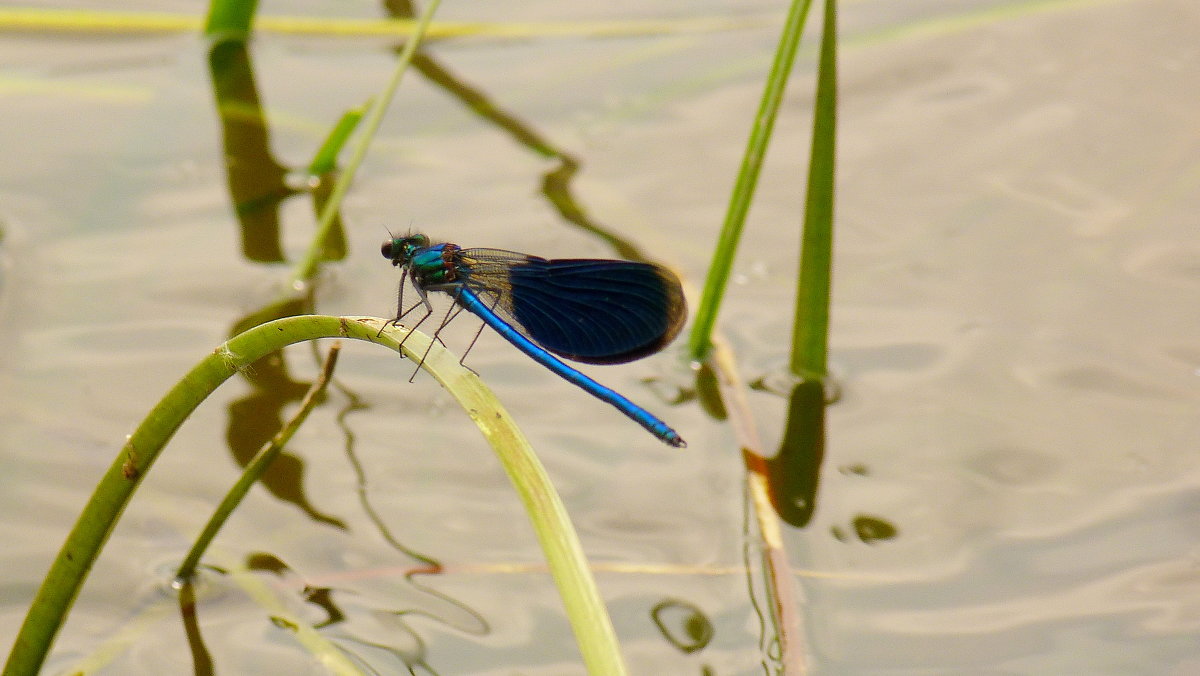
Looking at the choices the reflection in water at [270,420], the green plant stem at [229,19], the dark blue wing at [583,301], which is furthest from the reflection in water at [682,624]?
the green plant stem at [229,19]

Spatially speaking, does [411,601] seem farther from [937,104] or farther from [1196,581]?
[937,104]

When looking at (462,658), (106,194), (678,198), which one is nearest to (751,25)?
(678,198)

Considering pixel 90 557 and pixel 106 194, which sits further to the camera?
pixel 106 194

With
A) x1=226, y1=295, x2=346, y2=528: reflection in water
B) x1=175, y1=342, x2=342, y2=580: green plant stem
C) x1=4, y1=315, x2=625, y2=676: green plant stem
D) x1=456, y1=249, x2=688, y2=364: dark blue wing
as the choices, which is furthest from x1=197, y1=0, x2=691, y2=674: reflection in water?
x1=456, y1=249, x2=688, y2=364: dark blue wing

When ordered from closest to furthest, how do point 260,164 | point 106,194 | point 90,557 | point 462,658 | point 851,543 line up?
1. point 90,557
2. point 462,658
3. point 851,543
4. point 106,194
5. point 260,164

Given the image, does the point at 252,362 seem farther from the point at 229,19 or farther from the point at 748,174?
the point at 229,19

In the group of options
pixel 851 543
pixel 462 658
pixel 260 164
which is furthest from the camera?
pixel 260 164

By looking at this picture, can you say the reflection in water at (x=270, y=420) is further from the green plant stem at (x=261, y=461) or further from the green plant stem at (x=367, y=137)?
the green plant stem at (x=261, y=461)

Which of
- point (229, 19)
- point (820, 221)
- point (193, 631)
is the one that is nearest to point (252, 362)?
point (193, 631)
